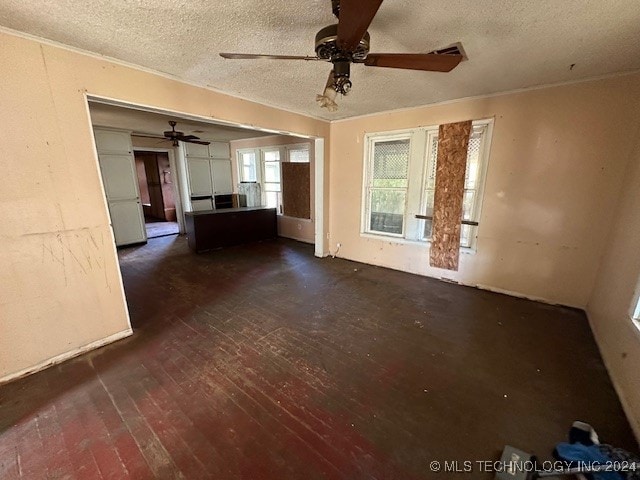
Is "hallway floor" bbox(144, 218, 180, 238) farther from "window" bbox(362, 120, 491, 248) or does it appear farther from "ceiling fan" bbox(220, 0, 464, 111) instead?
"ceiling fan" bbox(220, 0, 464, 111)

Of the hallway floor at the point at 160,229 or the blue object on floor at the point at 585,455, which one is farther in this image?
the hallway floor at the point at 160,229

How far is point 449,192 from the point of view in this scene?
3.30 meters

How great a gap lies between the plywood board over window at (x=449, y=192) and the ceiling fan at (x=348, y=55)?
4.86 feet

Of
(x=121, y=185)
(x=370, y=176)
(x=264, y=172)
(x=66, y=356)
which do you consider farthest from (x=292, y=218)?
(x=66, y=356)

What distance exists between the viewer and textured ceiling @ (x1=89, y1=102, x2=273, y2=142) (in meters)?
3.69

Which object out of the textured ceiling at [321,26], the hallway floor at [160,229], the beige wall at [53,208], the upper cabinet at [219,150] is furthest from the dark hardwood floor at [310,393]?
the upper cabinet at [219,150]

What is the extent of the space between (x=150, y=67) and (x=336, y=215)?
3165mm

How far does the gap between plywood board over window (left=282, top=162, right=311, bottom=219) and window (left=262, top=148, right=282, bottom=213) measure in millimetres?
246

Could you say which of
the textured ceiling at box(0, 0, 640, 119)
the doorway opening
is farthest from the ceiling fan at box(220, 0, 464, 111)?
the doorway opening

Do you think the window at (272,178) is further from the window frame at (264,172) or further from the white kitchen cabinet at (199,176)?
the white kitchen cabinet at (199,176)

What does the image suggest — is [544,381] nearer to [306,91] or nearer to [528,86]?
[528,86]

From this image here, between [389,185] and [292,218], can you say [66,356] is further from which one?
[292,218]

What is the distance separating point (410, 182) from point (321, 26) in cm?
249

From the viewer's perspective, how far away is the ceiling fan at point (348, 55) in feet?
3.92
